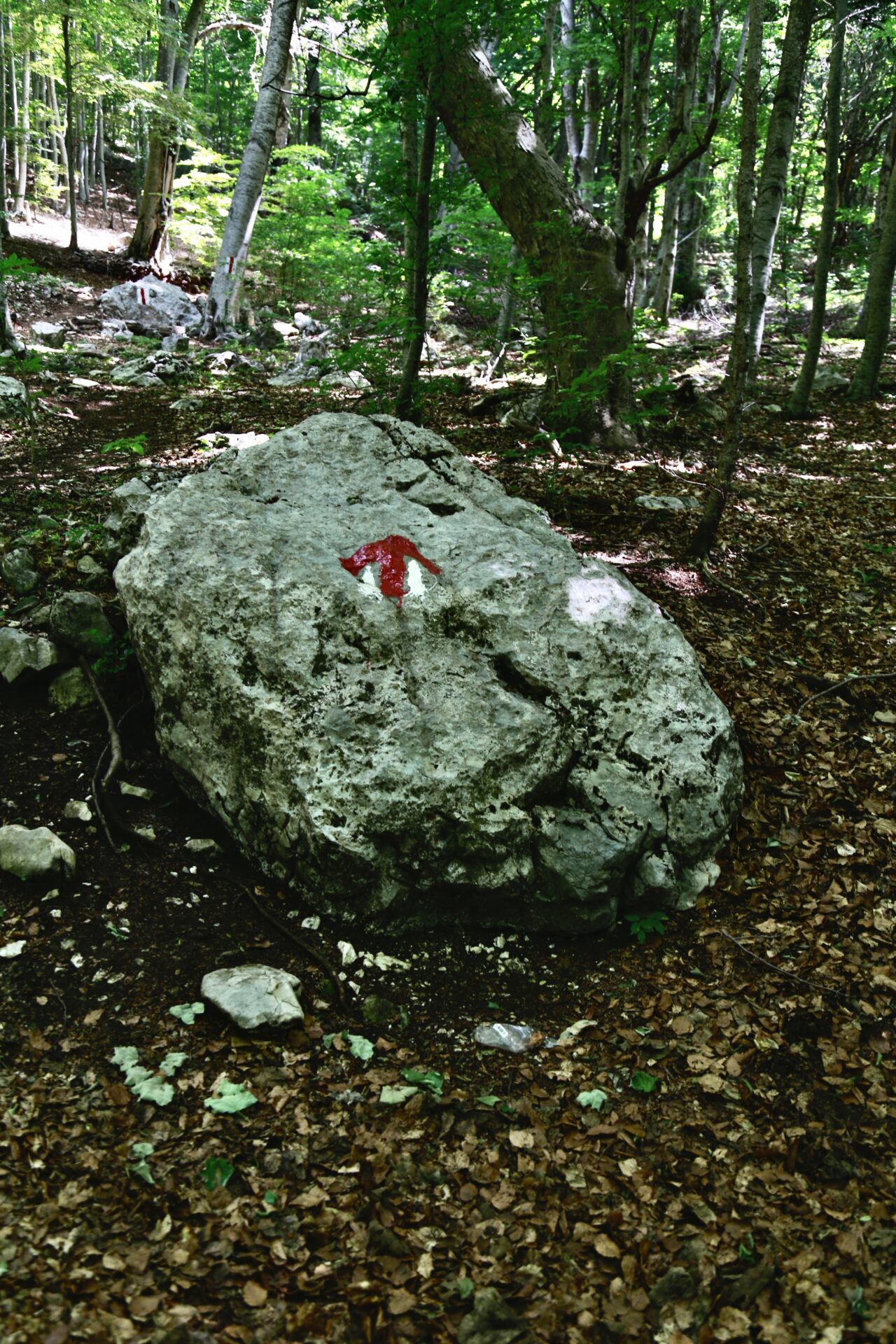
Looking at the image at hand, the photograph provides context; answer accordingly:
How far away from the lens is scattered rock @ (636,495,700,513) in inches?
263

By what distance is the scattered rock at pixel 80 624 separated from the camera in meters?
4.21

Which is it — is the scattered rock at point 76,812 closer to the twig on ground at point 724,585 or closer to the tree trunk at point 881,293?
the twig on ground at point 724,585

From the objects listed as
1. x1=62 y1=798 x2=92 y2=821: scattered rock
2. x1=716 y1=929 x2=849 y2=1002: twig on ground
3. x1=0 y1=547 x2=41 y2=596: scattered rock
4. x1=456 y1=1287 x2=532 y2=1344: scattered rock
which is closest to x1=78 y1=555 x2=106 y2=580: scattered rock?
x1=0 y1=547 x2=41 y2=596: scattered rock

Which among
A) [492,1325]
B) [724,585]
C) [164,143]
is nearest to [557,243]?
[724,585]

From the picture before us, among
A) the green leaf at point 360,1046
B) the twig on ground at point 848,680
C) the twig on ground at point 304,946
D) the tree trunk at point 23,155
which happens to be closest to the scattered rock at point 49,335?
the twig on ground at point 304,946

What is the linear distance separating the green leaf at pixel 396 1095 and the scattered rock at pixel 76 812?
187cm

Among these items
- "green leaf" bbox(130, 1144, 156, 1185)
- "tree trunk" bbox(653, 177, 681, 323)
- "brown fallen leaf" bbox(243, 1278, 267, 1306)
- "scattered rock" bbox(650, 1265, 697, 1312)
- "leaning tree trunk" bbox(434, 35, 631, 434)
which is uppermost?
"tree trunk" bbox(653, 177, 681, 323)

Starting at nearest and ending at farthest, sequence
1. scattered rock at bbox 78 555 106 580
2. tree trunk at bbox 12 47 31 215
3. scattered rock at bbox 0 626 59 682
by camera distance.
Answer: scattered rock at bbox 0 626 59 682
scattered rock at bbox 78 555 106 580
tree trunk at bbox 12 47 31 215

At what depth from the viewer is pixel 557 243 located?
7801mm

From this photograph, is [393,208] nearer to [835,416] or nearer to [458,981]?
[458,981]

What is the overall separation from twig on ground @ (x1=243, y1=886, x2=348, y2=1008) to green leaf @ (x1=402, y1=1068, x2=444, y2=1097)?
36cm

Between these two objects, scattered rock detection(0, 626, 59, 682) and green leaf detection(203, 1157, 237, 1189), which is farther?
scattered rock detection(0, 626, 59, 682)

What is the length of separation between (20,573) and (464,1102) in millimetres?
4123

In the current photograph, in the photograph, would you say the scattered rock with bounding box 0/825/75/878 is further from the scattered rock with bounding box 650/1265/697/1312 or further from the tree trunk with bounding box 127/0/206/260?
the tree trunk with bounding box 127/0/206/260
